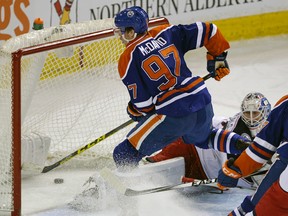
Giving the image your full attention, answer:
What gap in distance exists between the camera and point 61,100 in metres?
5.03

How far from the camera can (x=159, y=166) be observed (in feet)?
15.9

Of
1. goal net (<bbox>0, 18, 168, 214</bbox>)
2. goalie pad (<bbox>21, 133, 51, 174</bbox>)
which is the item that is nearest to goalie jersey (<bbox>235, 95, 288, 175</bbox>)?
goal net (<bbox>0, 18, 168, 214</bbox>)

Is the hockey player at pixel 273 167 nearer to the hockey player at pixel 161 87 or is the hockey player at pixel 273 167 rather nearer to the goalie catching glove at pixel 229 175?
the goalie catching glove at pixel 229 175

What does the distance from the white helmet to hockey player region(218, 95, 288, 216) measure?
1.12 m

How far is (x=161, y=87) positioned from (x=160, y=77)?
2.0 inches

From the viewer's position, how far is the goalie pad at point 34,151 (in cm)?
492

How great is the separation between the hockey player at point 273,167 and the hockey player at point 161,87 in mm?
815

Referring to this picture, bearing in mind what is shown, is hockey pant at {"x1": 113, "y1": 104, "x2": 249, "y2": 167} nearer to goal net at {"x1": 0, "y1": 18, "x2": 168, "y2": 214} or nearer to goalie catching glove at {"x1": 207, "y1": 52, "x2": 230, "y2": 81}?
goalie catching glove at {"x1": 207, "y1": 52, "x2": 230, "y2": 81}

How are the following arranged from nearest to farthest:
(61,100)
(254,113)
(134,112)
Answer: (134,112), (254,113), (61,100)

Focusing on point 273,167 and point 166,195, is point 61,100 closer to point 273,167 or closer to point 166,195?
point 166,195

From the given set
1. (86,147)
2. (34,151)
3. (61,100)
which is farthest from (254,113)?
(34,151)

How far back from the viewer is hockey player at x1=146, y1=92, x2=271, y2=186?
15.6 ft

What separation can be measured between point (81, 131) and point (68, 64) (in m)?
0.37

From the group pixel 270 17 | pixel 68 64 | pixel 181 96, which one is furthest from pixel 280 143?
pixel 270 17
